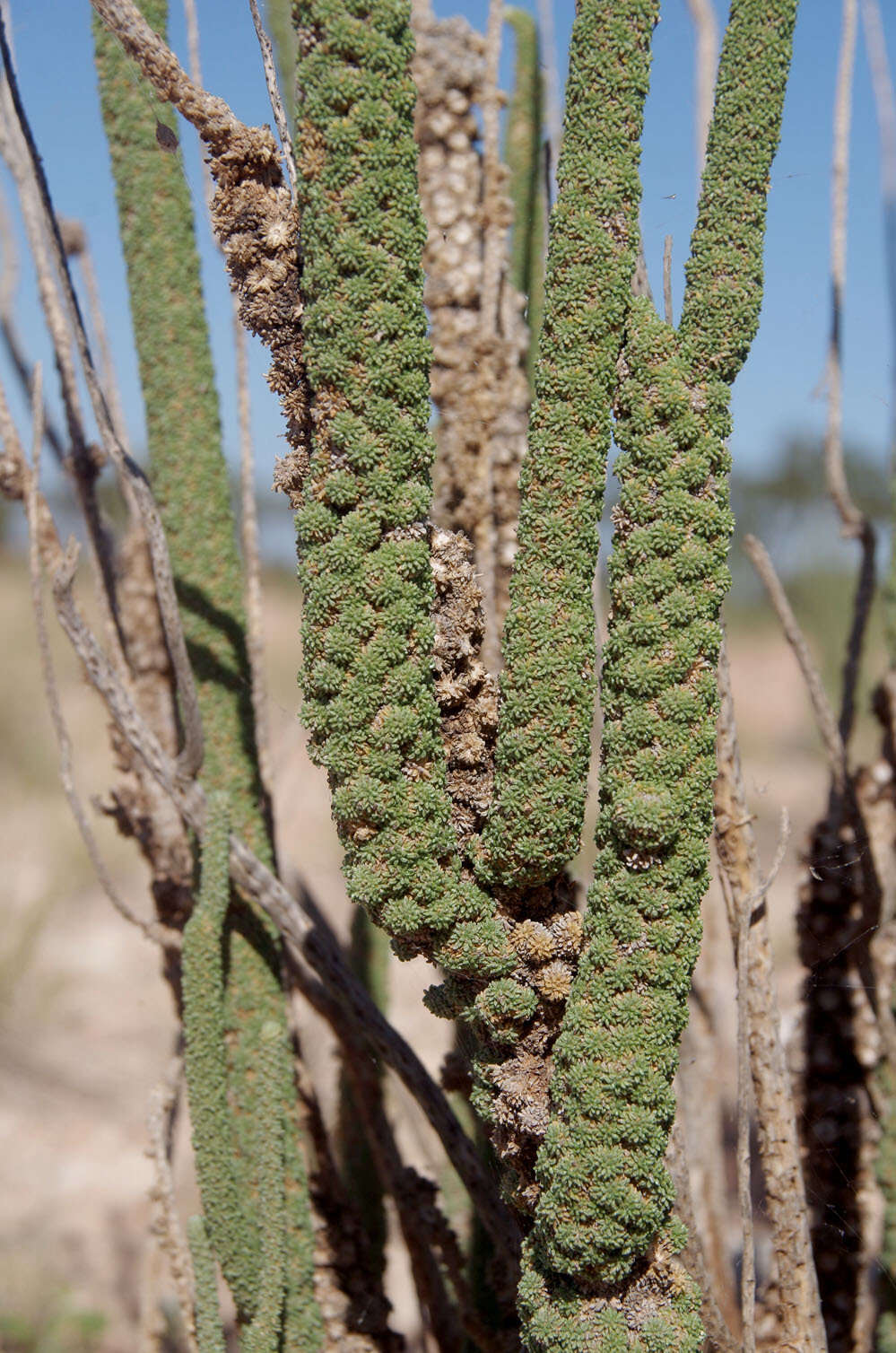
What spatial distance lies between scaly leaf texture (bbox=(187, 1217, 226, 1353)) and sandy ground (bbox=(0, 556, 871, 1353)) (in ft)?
1.96

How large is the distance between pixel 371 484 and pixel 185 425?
97 centimetres

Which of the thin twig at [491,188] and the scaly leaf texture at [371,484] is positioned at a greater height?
the thin twig at [491,188]

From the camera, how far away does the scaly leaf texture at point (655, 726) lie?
1.34m

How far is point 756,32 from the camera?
54.9 inches

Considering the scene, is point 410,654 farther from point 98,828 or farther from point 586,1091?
point 98,828

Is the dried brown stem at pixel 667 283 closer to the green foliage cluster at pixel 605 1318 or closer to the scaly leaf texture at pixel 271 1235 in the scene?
the green foliage cluster at pixel 605 1318

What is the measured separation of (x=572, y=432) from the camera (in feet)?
4.44

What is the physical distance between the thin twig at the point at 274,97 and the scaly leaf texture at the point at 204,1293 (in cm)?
169

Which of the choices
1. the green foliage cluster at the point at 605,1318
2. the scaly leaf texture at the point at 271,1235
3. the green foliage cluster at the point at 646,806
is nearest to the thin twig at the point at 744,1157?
the green foliage cluster at the point at 605,1318

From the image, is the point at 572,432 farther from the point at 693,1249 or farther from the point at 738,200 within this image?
the point at 693,1249

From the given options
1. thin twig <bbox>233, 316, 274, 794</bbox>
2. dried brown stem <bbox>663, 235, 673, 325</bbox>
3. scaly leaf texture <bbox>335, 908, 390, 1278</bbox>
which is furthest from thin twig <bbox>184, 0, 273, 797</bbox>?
dried brown stem <bbox>663, 235, 673, 325</bbox>

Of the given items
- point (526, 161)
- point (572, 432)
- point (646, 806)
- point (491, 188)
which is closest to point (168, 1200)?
point (646, 806)

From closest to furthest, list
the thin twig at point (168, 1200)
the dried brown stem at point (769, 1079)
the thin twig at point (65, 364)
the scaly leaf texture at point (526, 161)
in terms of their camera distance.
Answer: the dried brown stem at point (769, 1079) → the thin twig at point (168, 1200) → the thin twig at point (65, 364) → the scaly leaf texture at point (526, 161)

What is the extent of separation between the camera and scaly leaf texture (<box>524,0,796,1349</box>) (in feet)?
4.40
